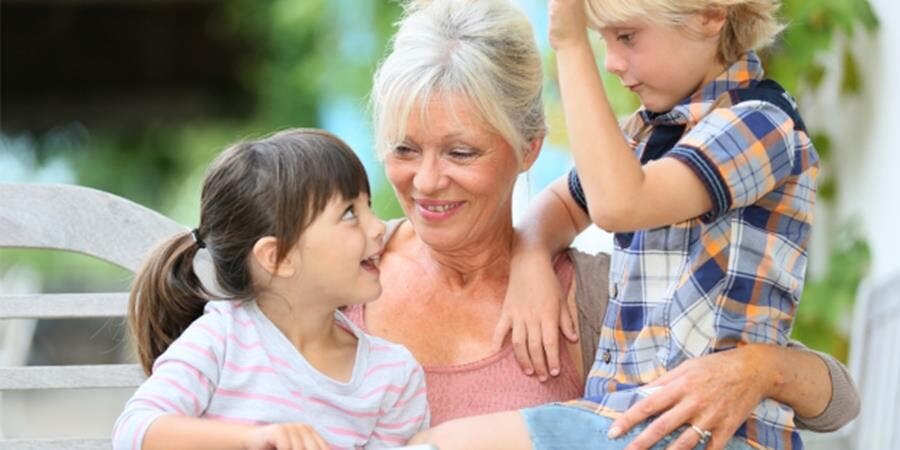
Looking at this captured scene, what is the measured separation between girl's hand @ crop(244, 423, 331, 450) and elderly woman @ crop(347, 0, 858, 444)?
0.61m

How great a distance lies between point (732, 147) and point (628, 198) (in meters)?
0.18

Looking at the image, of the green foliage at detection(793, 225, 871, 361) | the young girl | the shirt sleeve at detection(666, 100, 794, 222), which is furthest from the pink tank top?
the green foliage at detection(793, 225, 871, 361)

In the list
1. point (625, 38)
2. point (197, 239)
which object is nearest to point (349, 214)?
point (197, 239)

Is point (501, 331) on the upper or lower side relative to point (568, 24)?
lower

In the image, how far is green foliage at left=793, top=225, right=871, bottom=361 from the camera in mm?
4879

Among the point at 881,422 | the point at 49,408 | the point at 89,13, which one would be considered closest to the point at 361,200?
the point at 881,422

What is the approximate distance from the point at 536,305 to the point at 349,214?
0.47m

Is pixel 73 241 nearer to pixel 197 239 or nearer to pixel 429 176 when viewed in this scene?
pixel 197 239

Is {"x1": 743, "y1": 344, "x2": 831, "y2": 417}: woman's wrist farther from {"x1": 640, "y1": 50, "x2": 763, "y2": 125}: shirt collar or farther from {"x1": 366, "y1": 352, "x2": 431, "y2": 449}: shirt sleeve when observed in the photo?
{"x1": 366, "y1": 352, "x2": 431, "y2": 449}: shirt sleeve

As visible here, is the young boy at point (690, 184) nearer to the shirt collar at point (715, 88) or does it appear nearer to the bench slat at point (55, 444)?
the shirt collar at point (715, 88)

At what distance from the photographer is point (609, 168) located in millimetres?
2371

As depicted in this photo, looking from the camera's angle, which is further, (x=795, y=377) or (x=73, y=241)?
(x=73, y=241)

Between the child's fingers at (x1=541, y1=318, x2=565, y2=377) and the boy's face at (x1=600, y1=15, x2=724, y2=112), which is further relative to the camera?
the child's fingers at (x1=541, y1=318, x2=565, y2=377)

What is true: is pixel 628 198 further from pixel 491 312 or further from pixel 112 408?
pixel 112 408
